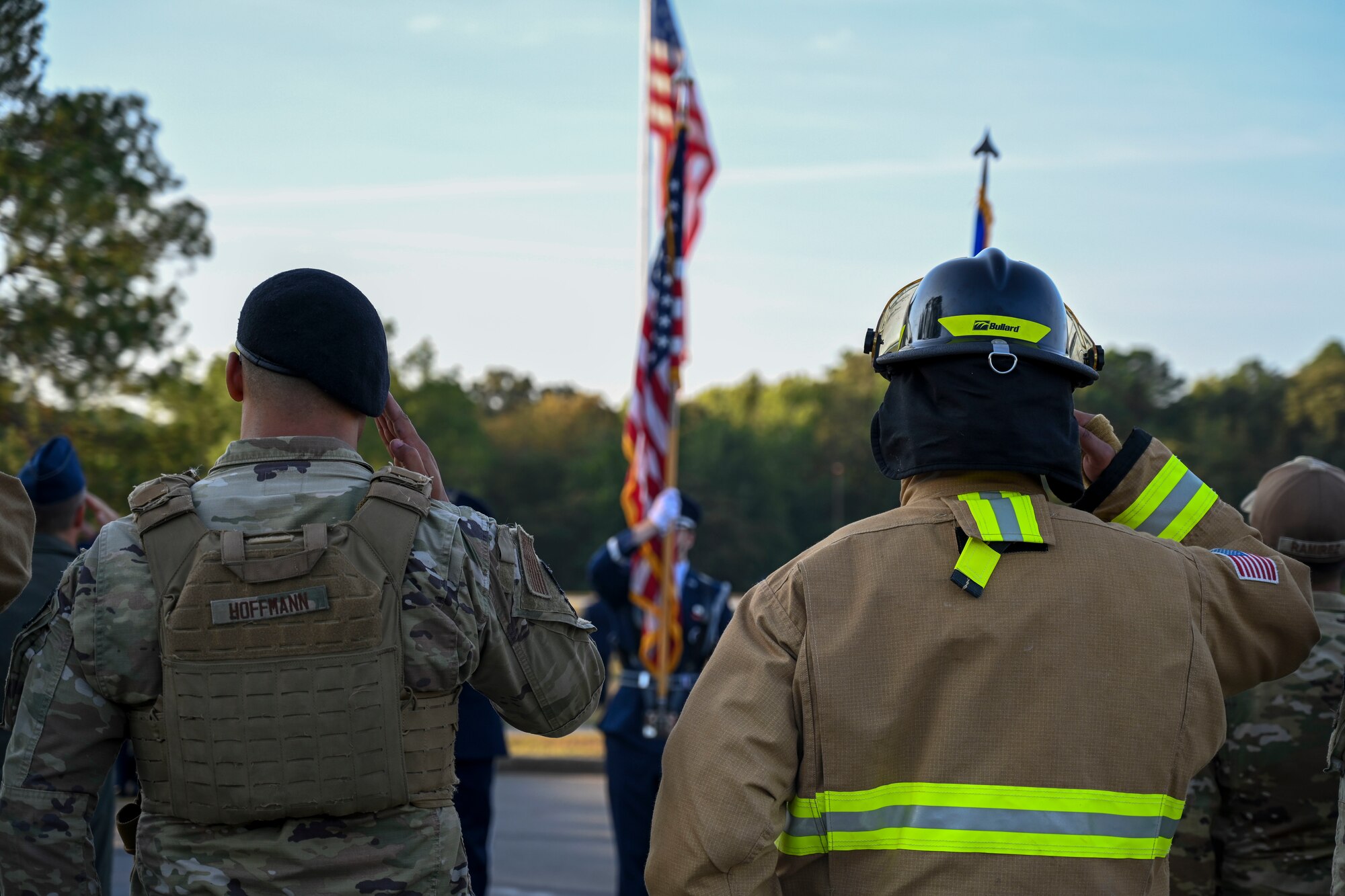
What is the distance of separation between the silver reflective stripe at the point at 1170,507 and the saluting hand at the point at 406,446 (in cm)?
137

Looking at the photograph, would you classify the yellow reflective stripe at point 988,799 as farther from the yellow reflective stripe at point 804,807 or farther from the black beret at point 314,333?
the black beret at point 314,333

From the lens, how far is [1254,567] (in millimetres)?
2330

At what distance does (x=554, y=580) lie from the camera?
98.7 inches

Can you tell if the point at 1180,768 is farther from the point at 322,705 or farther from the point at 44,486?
the point at 44,486

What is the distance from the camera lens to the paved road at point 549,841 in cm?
812

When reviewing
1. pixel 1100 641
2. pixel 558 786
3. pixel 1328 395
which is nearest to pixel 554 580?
pixel 1100 641

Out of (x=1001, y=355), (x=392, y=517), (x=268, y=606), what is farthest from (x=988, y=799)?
(x=268, y=606)

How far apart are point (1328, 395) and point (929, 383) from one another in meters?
50.2

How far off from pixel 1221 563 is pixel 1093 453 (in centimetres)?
33

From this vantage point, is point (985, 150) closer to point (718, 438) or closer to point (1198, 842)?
point (1198, 842)

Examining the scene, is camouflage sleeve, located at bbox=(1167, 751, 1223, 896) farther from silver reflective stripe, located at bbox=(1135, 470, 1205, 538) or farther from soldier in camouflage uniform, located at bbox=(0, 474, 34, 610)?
soldier in camouflage uniform, located at bbox=(0, 474, 34, 610)

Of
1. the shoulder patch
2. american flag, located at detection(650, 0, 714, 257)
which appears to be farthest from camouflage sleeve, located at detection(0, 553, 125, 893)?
american flag, located at detection(650, 0, 714, 257)

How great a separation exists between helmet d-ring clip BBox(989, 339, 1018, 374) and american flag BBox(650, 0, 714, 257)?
6.57m

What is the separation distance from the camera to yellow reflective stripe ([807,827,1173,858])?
6.76ft
